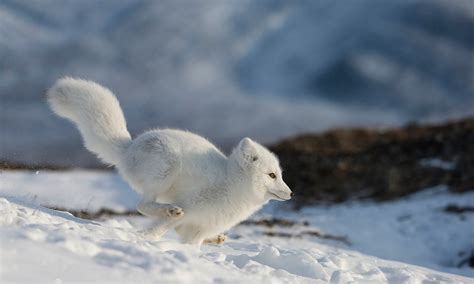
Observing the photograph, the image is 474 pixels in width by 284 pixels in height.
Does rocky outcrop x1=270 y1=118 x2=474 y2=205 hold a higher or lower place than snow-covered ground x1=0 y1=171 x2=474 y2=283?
higher

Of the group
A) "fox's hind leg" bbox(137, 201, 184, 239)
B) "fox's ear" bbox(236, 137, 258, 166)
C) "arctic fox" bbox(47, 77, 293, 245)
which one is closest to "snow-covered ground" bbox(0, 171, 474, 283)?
"fox's hind leg" bbox(137, 201, 184, 239)

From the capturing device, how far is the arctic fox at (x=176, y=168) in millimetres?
5469

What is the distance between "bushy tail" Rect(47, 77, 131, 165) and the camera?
5.77m

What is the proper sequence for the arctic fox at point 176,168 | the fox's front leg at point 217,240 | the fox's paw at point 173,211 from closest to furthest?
the fox's paw at point 173,211
the arctic fox at point 176,168
the fox's front leg at point 217,240

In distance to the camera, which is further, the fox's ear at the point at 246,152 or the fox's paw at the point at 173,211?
the fox's ear at the point at 246,152

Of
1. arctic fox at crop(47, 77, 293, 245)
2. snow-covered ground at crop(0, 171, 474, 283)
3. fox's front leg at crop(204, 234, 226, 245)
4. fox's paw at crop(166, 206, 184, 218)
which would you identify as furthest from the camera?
fox's front leg at crop(204, 234, 226, 245)

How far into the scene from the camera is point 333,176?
52.8ft

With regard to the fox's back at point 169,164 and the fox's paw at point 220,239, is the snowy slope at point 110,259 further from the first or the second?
the fox's paw at point 220,239

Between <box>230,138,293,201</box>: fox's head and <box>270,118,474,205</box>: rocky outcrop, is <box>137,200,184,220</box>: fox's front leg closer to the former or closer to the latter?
<box>230,138,293,201</box>: fox's head

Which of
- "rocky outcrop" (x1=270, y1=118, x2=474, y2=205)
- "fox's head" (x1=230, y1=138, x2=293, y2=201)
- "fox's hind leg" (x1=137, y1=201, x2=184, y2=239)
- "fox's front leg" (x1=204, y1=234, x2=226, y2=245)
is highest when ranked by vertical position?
"rocky outcrop" (x1=270, y1=118, x2=474, y2=205)

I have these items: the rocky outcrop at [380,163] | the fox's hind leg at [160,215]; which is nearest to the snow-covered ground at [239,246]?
the fox's hind leg at [160,215]

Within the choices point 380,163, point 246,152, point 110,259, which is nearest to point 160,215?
point 246,152

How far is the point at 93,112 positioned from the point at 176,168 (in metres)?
0.95

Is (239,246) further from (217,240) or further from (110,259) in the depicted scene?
(110,259)
